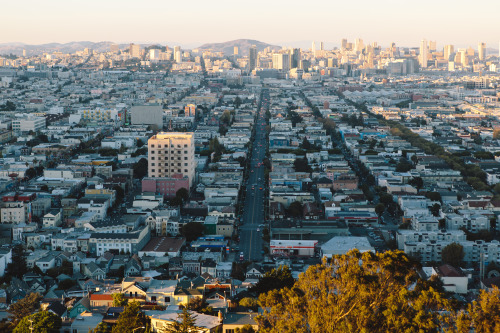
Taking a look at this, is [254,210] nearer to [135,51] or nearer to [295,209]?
[295,209]

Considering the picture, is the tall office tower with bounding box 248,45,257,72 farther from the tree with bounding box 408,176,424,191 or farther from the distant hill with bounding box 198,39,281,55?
the distant hill with bounding box 198,39,281,55

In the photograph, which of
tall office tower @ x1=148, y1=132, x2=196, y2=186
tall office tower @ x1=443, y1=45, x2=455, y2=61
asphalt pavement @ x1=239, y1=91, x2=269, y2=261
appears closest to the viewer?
asphalt pavement @ x1=239, y1=91, x2=269, y2=261

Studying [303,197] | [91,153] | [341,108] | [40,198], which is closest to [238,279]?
[303,197]

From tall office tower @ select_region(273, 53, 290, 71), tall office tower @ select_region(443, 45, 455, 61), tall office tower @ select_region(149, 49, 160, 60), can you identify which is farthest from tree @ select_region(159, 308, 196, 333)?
tall office tower @ select_region(443, 45, 455, 61)

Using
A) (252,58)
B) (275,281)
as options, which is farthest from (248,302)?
(252,58)

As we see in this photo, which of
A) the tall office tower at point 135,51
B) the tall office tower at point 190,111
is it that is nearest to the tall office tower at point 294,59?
the tall office tower at point 135,51
